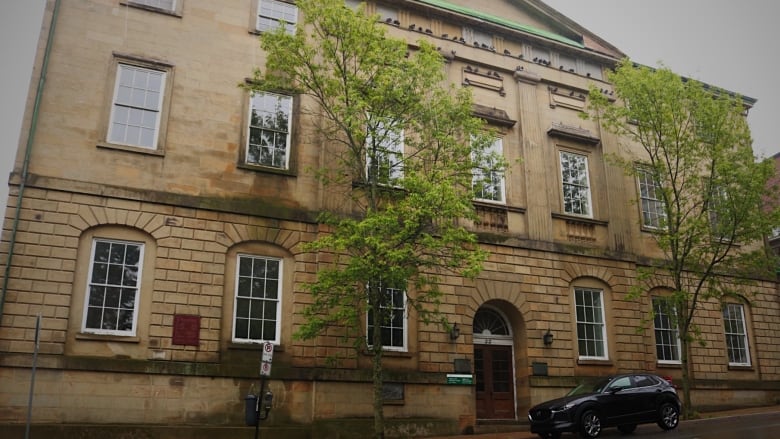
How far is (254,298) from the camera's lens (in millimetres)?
16719

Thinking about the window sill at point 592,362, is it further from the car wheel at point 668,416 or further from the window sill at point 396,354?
the window sill at point 396,354

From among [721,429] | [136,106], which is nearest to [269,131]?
[136,106]

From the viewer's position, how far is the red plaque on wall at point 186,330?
51.0 feet

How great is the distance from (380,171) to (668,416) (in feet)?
31.4

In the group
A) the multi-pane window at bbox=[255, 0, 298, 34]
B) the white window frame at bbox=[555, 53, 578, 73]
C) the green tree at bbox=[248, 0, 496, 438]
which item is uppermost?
the white window frame at bbox=[555, 53, 578, 73]

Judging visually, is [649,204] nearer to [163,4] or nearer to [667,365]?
[667,365]

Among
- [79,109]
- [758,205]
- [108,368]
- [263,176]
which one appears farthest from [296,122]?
[758,205]

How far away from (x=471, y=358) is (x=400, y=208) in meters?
6.55

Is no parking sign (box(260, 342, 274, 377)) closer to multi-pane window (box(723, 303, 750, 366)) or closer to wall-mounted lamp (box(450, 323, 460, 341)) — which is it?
wall-mounted lamp (box(450, 323, 460, 341))

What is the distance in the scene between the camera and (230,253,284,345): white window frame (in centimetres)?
1642

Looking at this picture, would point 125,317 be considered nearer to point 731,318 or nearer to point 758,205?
point 758,205

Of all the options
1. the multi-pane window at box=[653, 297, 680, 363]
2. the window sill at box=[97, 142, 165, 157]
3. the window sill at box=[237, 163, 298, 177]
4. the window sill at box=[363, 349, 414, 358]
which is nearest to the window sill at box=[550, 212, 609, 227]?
the multi-pane window at box=[653, 297, 680, 363]

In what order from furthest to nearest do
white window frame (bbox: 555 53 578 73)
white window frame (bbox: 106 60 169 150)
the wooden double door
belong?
1. white window frame (bbox: 555 53 578 73)
2. the wooden double door
3. white window frame (bbox: 106 60 169 150)

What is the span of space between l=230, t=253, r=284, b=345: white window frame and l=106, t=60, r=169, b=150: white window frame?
12.8ft
